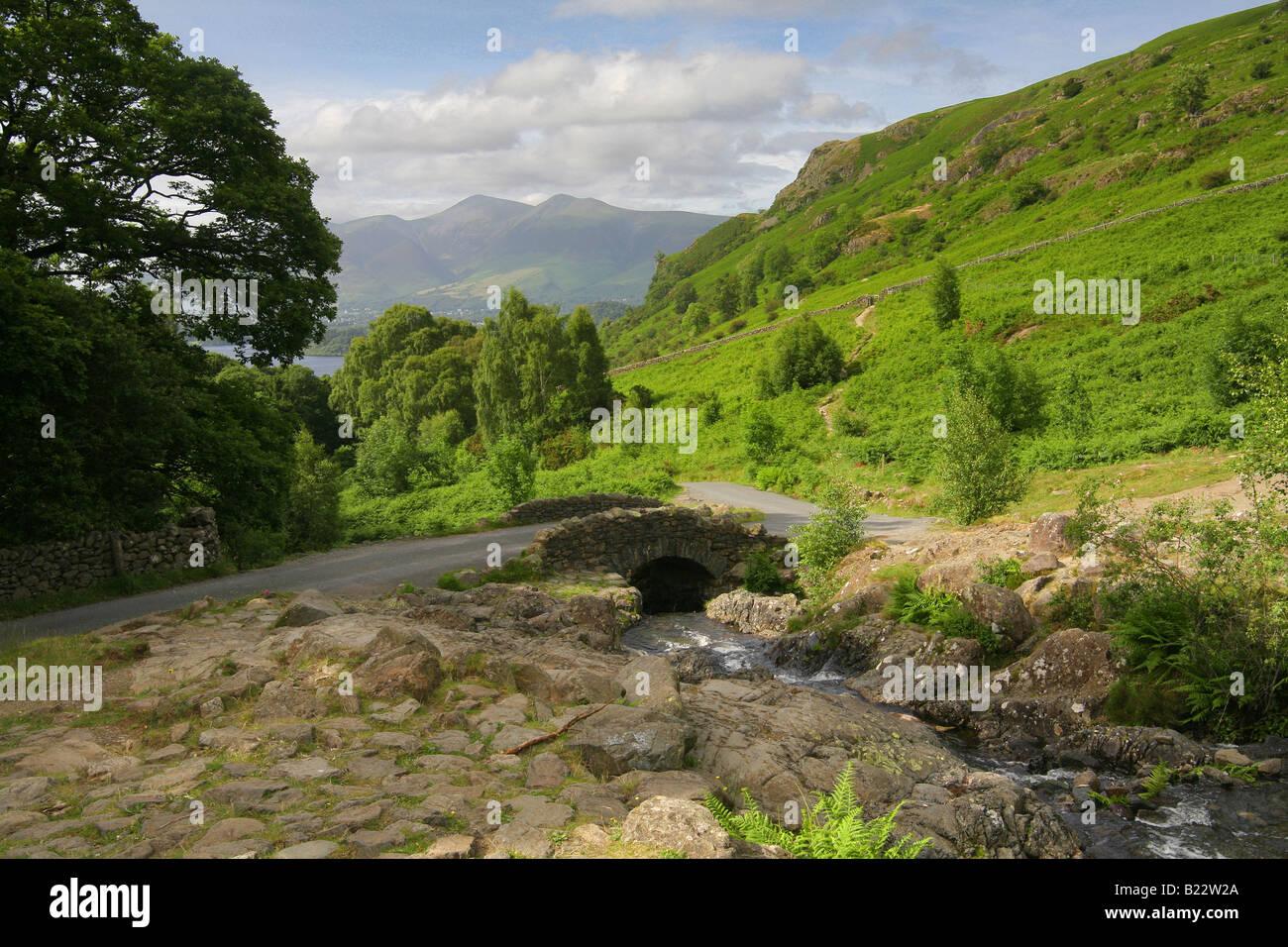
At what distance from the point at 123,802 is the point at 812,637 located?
15.1 m

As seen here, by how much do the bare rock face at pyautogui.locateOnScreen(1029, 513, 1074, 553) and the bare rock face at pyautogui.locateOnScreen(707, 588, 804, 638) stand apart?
6435 millimetres

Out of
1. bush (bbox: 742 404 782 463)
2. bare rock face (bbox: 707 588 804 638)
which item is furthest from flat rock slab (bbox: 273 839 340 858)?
bush (bbox: 742 404 782 463)

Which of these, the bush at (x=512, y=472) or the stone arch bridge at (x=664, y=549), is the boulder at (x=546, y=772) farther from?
the bush at (x=512, y=472)

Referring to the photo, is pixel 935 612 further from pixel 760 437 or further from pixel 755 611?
pixel 760 437

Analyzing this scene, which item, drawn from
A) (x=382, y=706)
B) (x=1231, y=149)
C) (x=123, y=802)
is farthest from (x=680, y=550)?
(x=1231, y=149)

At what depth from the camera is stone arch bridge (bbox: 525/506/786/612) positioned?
917 inches

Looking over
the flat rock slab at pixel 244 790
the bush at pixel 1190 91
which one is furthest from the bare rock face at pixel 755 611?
the bush at pixel 1190 91

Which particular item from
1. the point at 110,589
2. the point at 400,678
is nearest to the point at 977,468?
the point at 400,678

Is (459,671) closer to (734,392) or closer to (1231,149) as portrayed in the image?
(734,392)

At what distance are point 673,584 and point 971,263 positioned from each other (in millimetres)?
57936

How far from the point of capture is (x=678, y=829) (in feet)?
18.8

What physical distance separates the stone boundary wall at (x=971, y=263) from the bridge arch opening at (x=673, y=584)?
45030 millimetres

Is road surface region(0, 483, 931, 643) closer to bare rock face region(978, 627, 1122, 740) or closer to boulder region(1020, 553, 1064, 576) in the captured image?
boulder region(1020, 553, 1064, 576)

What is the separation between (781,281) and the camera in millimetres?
110625
